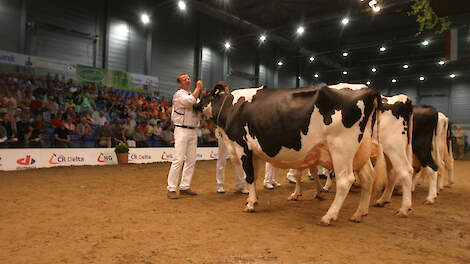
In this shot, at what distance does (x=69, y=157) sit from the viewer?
10.4 metres

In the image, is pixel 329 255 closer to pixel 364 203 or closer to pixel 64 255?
pixel 364 203

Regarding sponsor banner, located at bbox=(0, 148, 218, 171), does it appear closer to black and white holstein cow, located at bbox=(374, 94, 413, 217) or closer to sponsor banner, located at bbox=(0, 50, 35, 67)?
sponsor banner, located at bbox=(0, 50, 35, 67)

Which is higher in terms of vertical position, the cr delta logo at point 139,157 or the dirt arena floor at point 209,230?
the cr delta logo at point 139,157

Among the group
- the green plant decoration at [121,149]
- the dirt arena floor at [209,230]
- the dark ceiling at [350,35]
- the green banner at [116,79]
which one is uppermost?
the dark ceiling at [350,35]

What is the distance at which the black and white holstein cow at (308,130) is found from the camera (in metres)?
4.16

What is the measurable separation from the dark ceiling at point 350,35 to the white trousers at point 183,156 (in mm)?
14838

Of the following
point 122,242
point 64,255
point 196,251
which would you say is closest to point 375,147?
point 196,251

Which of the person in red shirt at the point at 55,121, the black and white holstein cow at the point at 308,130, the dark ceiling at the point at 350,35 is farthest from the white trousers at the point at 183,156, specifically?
the dark ceiling at the point at 350,35

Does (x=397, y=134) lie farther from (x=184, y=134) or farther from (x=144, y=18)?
(x=144, y=18)

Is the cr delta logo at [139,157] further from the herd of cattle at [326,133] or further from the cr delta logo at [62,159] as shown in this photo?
the herd of cattle at [326,133]

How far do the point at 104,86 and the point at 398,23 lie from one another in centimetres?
1964

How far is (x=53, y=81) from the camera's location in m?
13.6

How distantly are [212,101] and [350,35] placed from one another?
23.3 meters

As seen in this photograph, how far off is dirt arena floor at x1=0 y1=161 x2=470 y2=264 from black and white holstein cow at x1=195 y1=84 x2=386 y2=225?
0.54 metres
